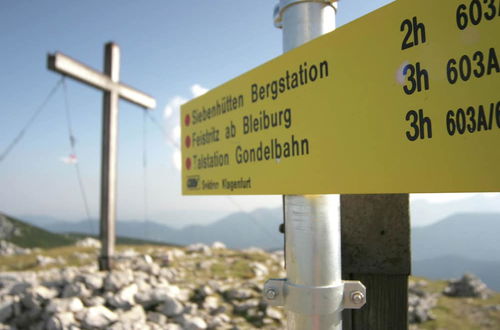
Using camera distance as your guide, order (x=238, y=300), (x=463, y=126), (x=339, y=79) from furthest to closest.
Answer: (x=238, y=300) < (x=339, y=79) < (x=463, y=126)

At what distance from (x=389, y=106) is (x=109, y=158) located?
6.22 m

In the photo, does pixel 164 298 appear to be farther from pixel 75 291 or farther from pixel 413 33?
pixel 413 33

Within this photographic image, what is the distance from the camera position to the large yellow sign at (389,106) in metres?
0.99

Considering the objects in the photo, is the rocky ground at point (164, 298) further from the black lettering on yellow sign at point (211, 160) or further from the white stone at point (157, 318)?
the black lettering on yellow sign at point (211, 160)

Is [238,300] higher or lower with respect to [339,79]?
lower

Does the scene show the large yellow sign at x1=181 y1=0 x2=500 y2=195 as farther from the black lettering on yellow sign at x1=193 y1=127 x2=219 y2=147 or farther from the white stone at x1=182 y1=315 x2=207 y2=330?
the white stone at x1=182 y1=315 x2=207 y2=330

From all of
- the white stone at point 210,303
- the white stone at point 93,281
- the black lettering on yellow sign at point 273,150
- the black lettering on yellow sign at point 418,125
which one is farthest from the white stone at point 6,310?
the black lettering on yellow sign at point 418,125

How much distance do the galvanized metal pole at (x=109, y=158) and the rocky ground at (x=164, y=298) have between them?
424 mm

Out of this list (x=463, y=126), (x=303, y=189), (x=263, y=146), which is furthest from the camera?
(x=263, y=146)

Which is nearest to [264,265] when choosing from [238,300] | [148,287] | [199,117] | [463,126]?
[238,300]

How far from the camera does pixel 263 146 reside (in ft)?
5.38

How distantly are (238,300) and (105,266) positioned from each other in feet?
8.46

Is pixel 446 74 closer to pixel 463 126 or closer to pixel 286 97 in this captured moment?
pixel 463 126

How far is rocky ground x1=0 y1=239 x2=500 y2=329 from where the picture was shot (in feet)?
15.4
